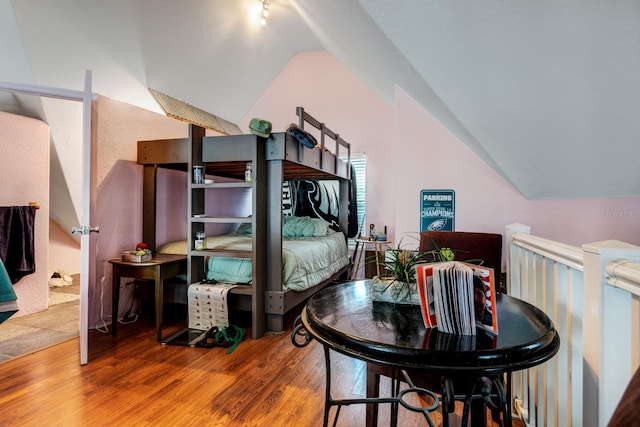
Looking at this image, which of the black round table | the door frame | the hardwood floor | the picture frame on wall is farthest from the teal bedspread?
the picture frame on wall

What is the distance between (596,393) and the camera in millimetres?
890

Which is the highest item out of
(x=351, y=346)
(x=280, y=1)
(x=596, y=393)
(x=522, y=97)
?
(x=280, y=1)

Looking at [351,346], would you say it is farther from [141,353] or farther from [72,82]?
[72,82]

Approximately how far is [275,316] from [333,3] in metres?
2.43

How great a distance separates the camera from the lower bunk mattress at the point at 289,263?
2.90 m

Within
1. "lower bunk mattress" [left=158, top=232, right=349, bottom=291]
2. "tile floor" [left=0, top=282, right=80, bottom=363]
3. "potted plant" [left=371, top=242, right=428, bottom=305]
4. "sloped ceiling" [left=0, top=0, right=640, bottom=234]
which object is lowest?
"tile floor" [left=0, top=282, right=80, bottom=363]

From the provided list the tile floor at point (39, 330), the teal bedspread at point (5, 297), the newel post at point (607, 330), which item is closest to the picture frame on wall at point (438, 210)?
the newel post at point (607, 330)

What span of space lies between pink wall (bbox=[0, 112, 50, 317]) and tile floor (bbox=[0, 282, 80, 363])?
0.18 meters

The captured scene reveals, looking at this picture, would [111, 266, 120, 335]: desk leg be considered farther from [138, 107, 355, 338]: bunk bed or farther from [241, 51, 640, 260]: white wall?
[241, 51, 640, 260]: white wall

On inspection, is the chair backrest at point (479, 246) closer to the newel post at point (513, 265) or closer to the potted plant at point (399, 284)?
the newel post at point (513, 265)

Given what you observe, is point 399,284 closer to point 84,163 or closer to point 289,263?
point 289,263

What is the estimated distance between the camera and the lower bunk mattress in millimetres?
2898

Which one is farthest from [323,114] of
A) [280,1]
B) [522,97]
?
[522,97]

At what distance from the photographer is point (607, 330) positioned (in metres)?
0.85
